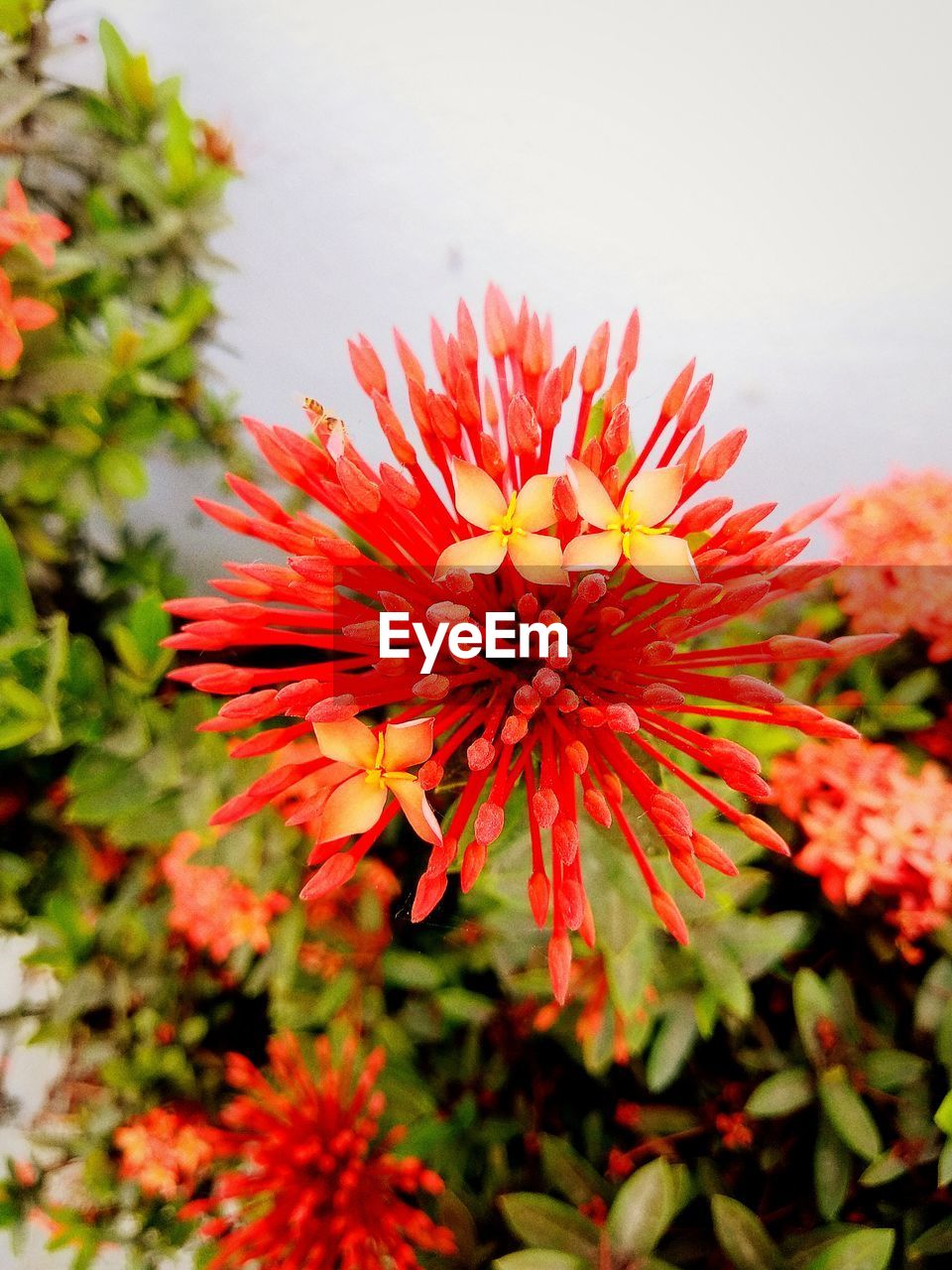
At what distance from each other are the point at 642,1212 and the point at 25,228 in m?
0.84

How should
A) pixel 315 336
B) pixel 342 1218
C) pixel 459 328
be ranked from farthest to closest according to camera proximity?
pixel 315 336, pixel 342 1218, pixel 459 328

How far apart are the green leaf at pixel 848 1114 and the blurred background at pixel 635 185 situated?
0.50m

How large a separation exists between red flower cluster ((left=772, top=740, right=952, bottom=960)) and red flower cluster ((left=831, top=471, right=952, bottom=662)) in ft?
0.36

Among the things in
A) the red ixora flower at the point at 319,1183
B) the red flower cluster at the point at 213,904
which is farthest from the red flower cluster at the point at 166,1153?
the red flower cluster at the point at 213,904

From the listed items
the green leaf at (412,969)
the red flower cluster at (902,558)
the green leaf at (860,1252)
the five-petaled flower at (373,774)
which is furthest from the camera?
the green leaf at (412,969)

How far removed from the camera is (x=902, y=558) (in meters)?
0.65

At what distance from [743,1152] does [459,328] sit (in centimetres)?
69

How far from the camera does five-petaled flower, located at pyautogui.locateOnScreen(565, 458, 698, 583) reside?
347 mm

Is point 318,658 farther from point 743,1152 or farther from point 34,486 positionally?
point 743,1152

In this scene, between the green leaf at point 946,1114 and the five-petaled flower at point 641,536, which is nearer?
the five-petaled flower at point 641,536

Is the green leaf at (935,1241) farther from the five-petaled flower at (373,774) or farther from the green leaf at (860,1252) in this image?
the five-petaled flower at (373,774)

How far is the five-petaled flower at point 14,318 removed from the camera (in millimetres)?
559

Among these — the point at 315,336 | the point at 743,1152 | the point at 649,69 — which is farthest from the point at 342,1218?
the point at 649,69

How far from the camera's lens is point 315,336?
0.78m
